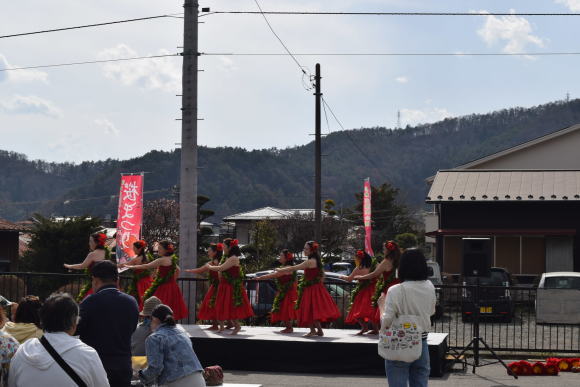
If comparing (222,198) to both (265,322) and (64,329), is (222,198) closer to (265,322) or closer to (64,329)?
(265,322)

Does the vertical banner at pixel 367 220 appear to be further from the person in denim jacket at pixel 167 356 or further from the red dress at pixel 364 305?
the person in denim jacket at pixel 167 356

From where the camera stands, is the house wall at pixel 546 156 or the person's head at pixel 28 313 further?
the house wall at pixel 546 156

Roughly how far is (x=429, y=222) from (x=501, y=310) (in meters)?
28.9

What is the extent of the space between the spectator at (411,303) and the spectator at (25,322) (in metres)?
3.02

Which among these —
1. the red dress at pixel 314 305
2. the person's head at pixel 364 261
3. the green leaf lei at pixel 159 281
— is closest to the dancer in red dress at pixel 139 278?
the green leaf lei at pixel 159 281

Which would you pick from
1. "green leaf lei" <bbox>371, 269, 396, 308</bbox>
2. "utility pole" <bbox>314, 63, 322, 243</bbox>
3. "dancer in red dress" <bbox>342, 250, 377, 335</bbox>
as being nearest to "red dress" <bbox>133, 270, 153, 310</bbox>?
"dancer in red dress" <bbox>342, 250, 377, 335</bbox>

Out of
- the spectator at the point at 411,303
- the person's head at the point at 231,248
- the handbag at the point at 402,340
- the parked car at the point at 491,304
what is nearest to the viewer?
the handbag at the point at 402,340

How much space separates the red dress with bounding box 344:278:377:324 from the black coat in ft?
25.0

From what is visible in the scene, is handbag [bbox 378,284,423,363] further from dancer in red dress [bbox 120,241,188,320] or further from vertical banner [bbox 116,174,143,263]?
vertical banner [bbox 116,174,143,263]

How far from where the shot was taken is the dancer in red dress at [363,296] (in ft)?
47.5

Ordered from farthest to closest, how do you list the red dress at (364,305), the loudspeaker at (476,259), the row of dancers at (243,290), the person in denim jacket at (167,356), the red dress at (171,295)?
1. the loudspeaker at (476,259)
2. the red dress at (171,295)
3. the red dress at (364,305)
4. the row of dancers at (243,290)
5. the person in denim jacket at (167,356)

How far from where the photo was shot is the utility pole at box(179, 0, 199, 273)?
624 inches

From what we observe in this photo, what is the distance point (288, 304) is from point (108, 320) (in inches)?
308

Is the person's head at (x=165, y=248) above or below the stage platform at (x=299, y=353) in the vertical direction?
above
